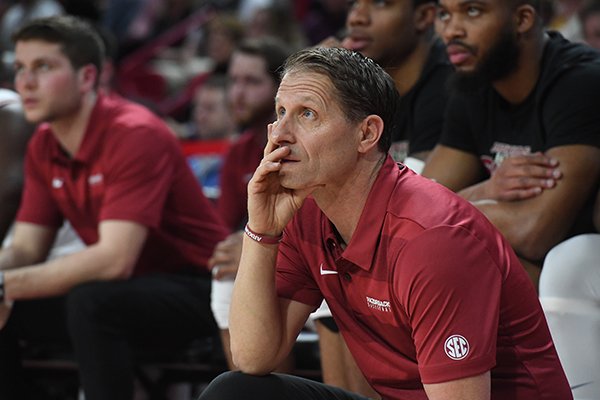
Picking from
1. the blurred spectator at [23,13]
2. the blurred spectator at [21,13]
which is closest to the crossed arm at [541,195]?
the blurred spectator at [21,13]

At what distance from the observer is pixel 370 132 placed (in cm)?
229

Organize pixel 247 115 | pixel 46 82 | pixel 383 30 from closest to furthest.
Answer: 1. pixel 383 30
2. pixel 46 82
3. pixel 247 115

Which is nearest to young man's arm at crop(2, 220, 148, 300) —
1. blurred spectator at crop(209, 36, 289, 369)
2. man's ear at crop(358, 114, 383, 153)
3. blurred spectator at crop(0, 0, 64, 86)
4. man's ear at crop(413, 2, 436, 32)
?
blurred spectator at crop(209, 36, 289, 369)

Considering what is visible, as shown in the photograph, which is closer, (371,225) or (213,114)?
(371,225)

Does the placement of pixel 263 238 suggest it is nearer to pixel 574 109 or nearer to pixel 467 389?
pixel 467 389

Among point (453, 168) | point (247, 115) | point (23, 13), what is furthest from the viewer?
point (23, 13)

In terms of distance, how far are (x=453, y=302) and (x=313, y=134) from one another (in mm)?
486

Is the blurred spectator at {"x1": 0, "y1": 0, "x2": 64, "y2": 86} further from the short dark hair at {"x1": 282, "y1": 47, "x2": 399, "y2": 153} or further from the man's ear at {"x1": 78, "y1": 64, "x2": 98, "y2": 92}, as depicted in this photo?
the short dark hair at {"x1": 282, "y1": 47, "x2": 399, "y2": 153}

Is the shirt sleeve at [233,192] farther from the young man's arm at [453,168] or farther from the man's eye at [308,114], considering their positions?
the man's eye at [308,114]

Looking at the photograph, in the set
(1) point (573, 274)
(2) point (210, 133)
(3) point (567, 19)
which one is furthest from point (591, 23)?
(1) point (573, 274)

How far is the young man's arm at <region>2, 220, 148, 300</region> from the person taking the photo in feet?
11.8

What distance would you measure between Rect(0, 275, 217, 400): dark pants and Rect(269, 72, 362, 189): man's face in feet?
4.65

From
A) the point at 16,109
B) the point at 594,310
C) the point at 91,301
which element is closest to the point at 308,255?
the point at 594,310

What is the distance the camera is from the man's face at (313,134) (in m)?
2.27
